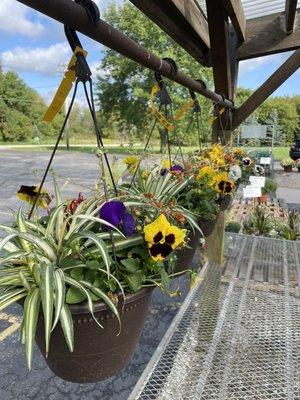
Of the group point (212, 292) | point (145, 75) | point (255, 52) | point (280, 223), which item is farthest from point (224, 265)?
point (145, 75)

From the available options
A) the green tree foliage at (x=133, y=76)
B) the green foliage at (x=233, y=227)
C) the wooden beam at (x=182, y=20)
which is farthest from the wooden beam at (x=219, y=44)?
the green tree foliage at (x=133, y=76)

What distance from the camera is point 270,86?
2521 millimetres

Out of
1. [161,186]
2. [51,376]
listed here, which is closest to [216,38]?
[161,186]

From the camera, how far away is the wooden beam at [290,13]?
1983 mm

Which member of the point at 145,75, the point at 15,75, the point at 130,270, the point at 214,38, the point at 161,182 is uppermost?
the point at 15,75

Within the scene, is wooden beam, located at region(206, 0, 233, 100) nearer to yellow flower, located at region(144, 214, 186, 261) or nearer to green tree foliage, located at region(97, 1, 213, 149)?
yellow flower, located at region(144, 214, 186, 261)

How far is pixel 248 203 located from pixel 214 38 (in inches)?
194

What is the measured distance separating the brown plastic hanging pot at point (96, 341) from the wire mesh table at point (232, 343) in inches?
9.6

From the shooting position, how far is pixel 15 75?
Answer: 33.2 meters

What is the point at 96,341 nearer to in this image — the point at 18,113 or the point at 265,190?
the point at 265,190

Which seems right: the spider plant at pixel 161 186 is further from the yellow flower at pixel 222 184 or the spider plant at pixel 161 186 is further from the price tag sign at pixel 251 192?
the price tag sign at pixel 251 192

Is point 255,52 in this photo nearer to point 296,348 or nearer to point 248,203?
point 296,348

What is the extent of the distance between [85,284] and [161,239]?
0.21 m

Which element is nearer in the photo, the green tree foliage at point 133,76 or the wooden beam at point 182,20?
the wooden beam at point 182,20
